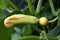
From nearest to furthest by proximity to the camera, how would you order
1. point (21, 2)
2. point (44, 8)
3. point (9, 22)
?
point (9, 22) → point (44, 8) → point (21, 2)

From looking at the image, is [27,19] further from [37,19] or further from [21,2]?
[21,2]

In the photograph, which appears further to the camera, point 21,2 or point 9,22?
point 21,2

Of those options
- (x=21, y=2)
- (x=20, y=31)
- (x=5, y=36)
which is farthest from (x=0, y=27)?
(x=21, y=2)

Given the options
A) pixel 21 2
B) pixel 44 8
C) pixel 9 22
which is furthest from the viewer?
pixel 21 2

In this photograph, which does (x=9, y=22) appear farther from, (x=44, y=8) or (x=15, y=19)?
(x=44, y=8)

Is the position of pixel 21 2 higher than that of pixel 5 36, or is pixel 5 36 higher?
pixel 21 2

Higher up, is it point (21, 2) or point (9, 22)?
point (21, 2)

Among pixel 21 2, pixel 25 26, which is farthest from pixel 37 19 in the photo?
pixel 21 2
